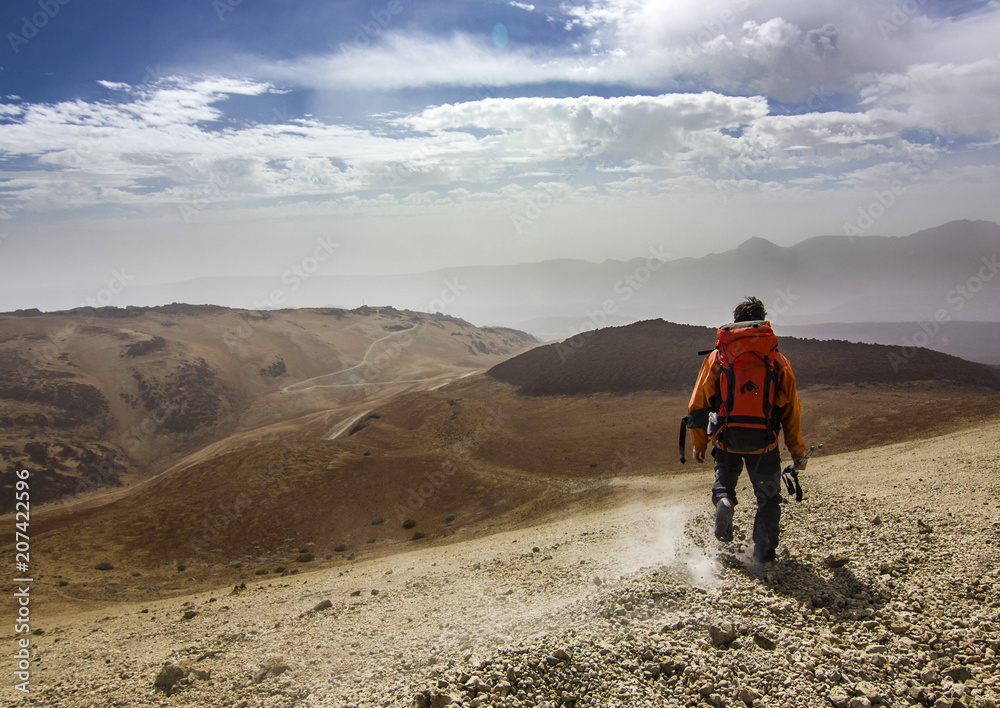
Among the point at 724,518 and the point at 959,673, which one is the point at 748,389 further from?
the point at 959,673

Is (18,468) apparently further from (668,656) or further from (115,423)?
(668,656)

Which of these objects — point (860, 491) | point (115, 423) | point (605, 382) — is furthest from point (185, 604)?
point (115, 423)

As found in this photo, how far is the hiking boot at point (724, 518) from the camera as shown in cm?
473

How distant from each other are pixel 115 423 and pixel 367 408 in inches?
812


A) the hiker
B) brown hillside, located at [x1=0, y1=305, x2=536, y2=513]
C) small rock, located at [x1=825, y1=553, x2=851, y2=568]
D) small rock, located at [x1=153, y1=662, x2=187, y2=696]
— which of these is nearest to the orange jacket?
the hiker

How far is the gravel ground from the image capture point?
3.26 metres

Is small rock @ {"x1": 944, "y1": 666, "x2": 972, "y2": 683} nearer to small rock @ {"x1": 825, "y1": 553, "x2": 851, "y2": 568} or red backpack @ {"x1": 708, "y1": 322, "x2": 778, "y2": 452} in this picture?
small rock @ {"x1": 825, "y1": 553, "x2": 851, "y2": 568}

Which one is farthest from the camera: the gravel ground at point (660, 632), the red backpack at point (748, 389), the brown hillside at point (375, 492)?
the brown hillside at point (375, 492)

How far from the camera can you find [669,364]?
35.0m

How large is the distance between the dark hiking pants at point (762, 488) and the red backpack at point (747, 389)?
0.15 metres

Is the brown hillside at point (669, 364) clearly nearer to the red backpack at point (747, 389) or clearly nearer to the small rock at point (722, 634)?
the red backpack at point (747, 389)

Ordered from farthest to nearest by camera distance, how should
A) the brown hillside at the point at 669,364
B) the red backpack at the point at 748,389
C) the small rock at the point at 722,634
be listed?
the brown hillside at the point at 669,364 < the red backpack at the point at 748,389 < the small rock at the point at 722,634

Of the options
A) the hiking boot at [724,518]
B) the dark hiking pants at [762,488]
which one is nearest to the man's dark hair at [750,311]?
the dark hiking pants at [762,488]

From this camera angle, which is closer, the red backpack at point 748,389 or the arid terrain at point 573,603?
the arid terrain at point 573,603
